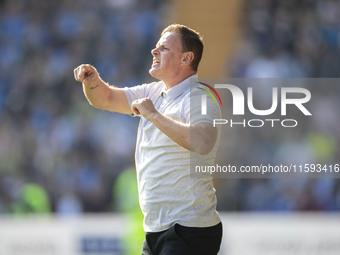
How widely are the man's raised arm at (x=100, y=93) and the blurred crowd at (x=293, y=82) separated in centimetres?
505

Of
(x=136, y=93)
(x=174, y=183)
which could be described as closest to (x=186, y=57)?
(x=136, y=93)

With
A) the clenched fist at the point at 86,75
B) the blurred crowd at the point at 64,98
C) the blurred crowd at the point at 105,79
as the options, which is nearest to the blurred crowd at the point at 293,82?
the blurred crowd at the point at 105,79

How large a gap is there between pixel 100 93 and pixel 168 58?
54 cm

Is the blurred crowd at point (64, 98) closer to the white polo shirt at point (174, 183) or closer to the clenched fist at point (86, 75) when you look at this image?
the clenched fist at point (86, 75)

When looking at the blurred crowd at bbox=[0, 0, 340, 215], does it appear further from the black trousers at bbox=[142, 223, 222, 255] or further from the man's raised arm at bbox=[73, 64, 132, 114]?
the black trousers at bbox=[142, 223, 222, 255]

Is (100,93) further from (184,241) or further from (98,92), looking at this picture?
(184,241)

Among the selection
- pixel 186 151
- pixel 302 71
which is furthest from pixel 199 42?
pixel 302 71

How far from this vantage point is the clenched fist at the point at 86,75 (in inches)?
176

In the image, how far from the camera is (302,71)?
424 inches

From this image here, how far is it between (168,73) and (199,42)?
11.1 inches

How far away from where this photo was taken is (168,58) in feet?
14.3

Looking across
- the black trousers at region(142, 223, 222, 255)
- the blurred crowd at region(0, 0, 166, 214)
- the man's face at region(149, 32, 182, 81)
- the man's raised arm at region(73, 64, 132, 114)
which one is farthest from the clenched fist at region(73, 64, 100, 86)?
the blurred crowd at region(0, 0, 166, 214)

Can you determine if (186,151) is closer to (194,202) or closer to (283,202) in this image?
(194,202)

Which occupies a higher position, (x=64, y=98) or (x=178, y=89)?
(x=178, y=89)
